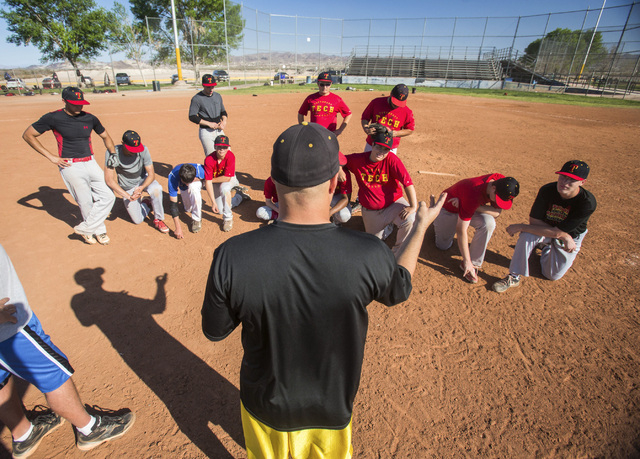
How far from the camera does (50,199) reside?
254 inches

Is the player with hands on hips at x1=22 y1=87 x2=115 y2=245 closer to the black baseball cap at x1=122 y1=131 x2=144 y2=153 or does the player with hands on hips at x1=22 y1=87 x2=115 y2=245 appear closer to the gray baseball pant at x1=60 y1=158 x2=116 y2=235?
the gray baseball pant at x1=60 y1=158 x2=116 y2=235

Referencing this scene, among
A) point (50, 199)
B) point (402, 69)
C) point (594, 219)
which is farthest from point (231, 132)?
point (402, 69)

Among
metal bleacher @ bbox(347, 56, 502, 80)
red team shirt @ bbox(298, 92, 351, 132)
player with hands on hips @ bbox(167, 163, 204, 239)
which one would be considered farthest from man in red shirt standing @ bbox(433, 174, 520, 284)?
metal bleacher @ bbox(347, 56, 502, 80)

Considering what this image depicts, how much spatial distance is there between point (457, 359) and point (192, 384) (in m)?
2.67

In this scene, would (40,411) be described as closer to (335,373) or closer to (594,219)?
(335,373)

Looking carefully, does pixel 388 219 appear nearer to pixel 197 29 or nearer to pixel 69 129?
pixel 69 129

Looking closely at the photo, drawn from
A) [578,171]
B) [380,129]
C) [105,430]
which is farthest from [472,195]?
[105,430]

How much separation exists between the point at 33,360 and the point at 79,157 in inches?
156

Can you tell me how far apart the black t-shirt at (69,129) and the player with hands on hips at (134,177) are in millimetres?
398

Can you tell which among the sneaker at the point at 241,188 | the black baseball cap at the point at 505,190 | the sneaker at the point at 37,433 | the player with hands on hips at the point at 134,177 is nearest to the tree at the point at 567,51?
the black baseball cap at the point at 505,190

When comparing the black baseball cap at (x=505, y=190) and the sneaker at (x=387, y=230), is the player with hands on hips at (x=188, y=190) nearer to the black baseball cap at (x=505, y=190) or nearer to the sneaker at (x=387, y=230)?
the sneaker at (x=387, y=230)

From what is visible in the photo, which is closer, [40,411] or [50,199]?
[40,411]

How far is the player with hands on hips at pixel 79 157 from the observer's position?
4632mm

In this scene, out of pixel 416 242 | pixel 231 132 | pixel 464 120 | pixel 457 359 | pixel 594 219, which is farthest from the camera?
pixel 464 120
